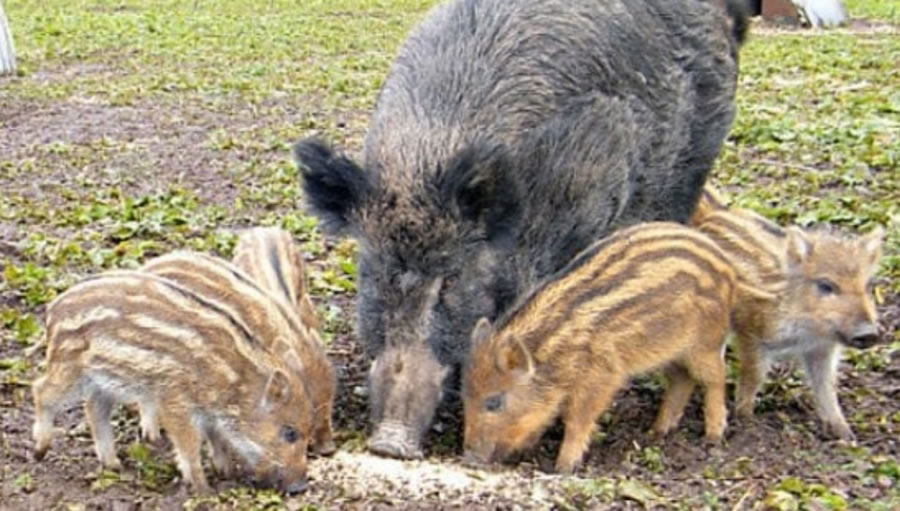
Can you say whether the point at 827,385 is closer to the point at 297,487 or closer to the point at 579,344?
the point at 579,344

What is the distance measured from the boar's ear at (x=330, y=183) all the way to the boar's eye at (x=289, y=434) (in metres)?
0.89

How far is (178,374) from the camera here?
383cm

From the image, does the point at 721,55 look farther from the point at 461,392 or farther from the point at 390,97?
the point at 461,392

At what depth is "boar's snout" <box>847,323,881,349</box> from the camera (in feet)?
14.3

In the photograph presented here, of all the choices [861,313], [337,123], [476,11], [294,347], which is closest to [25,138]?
[337,123]

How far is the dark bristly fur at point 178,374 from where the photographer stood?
3818 mm

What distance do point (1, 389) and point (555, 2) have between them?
2604 millimetres

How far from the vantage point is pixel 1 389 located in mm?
4613

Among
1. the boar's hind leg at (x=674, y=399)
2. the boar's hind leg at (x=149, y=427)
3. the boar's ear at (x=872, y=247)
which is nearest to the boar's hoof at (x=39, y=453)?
the boar's hind leg at (x=149, y=427)

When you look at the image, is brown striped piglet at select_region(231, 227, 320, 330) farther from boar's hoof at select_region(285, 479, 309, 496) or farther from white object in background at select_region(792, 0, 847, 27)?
white object in background at select_region(792, 0, 847, 27)

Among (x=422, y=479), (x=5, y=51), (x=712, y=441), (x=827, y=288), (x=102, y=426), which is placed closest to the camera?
(x=422, y=479)

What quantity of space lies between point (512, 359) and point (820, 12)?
15.4 metres

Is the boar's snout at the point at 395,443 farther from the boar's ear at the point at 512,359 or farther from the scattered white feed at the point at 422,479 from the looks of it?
the boar's ear at the point at 512,359

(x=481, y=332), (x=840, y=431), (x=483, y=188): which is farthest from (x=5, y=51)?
(x=840, y=431)
